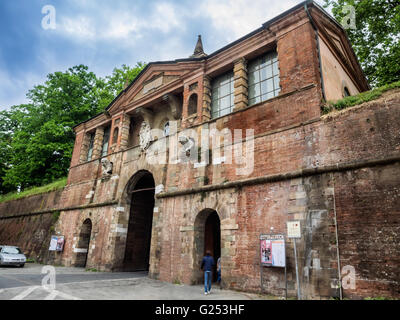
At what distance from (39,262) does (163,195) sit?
1284 cm

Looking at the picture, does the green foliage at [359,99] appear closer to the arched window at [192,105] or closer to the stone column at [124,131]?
the arched window at [192,105]

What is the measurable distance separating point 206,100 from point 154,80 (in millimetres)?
4813

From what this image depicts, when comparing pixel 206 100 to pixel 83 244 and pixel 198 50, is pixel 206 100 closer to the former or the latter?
pixel 198 50

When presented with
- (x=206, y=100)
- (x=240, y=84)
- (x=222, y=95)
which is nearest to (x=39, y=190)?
(x=206, y=100)

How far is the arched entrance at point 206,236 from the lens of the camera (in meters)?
10.7

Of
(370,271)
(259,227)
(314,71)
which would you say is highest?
(314,71)

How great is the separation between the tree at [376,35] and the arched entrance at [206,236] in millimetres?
13184

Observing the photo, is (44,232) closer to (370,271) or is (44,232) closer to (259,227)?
(259,227)

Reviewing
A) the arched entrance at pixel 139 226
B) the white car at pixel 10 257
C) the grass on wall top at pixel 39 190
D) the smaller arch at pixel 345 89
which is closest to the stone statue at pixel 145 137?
the arched entrance at pixel 139 226

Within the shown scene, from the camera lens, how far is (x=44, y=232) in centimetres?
2023

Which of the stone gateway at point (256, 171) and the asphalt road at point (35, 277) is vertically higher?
the stone gateway at point (256, 171)

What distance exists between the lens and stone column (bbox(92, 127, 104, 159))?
19.2 metres

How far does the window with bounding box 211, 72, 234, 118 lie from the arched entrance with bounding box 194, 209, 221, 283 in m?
4.71
